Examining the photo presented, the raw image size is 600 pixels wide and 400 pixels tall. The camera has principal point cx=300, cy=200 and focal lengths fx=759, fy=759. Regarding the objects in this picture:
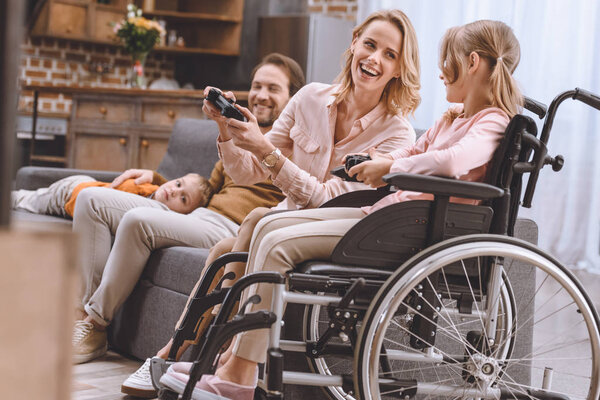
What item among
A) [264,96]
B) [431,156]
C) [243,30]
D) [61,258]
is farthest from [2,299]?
[243,30]

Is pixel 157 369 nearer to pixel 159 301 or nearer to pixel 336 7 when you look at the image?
pixel 159 301

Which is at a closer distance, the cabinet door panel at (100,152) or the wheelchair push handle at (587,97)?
the wheelchair push handle at (587,97)

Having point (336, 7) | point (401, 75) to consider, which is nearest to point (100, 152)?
point (336, 7)

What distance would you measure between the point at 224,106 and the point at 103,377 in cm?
89

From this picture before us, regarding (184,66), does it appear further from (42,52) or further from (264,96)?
(264,96)

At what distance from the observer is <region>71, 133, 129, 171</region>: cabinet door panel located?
17.3 ft

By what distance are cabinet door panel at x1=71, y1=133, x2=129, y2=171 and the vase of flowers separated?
0.67m

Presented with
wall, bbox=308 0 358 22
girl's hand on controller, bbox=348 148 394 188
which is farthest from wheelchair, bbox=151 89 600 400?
wall, bbox=308 0 358 22

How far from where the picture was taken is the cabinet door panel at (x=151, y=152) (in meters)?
5.14

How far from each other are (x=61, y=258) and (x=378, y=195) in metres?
1.35

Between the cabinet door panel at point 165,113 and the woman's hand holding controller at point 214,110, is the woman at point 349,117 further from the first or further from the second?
the cabinet door panel at point 165,113

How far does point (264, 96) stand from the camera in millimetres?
2607

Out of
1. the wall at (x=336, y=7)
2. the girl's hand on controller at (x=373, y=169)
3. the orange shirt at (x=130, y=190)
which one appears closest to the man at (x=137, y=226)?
the orange shirt at (x=130, y=190)

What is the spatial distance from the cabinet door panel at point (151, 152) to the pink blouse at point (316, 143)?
3012 mm
